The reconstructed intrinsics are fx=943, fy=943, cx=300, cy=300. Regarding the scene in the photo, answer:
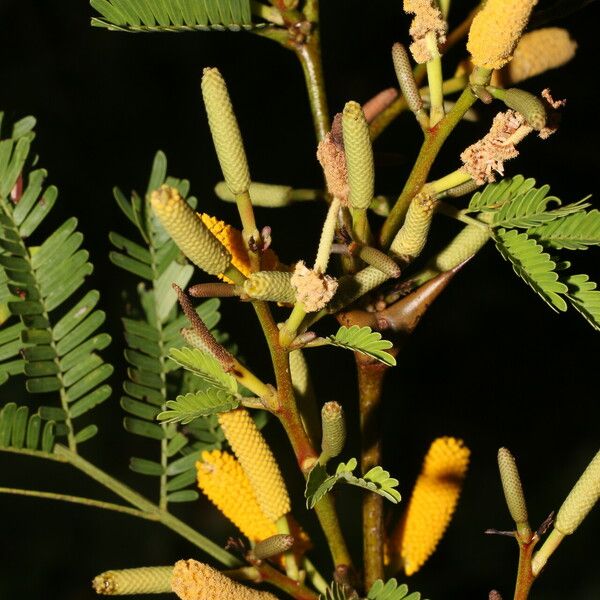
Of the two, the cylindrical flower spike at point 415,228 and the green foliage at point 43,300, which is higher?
the cylindrical flower spike at point 415,228

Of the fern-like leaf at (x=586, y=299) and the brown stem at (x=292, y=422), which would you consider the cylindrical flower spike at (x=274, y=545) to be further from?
the fern-like leaf at (x=586, y=299)

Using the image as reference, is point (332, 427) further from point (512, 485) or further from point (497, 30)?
point (497, 30)

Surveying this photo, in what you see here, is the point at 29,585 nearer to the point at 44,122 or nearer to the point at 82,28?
the point at 44,122

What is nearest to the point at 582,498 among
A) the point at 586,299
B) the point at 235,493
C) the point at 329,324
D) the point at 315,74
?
the point at 586,299

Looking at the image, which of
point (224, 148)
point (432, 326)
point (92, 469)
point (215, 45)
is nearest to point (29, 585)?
point (432, 326)

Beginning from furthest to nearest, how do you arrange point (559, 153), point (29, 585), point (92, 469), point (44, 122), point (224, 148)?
point (44, 122) → point (559, 153) → point (29, 585) → point (92, 469) → point (224, 148)

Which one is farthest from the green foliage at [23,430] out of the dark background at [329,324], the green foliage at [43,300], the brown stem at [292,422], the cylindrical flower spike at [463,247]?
the dark background at [329,324]
